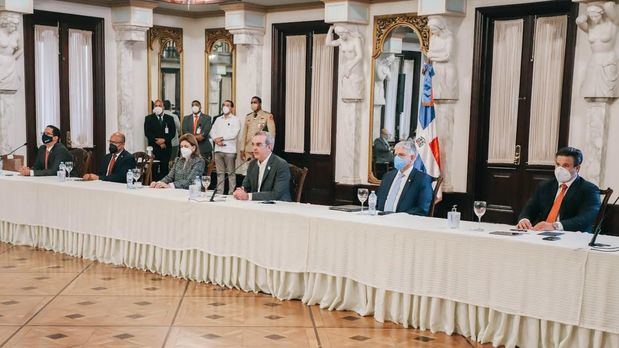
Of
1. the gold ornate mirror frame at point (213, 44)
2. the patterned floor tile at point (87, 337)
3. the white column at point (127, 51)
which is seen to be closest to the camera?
the patterned floor tile at point (87, 337)

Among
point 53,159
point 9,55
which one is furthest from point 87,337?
point 9,55

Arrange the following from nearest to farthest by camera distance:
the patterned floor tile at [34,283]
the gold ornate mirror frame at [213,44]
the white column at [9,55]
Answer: the patterned floor tile at [34,283] < the white column at [9,55] < the gold ornate mirror frame at [213,44]

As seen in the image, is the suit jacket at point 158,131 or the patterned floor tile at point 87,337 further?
the suit jacket at point 158,131

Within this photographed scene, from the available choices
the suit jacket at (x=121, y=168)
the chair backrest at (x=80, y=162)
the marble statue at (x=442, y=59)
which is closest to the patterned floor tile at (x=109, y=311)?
the suit jacket at (x=121, y=168)

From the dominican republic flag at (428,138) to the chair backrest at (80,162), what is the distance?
13.0 ft

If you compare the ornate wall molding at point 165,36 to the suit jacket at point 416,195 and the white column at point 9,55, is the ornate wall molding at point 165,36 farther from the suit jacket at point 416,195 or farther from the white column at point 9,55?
the suit jacket at point 416,195

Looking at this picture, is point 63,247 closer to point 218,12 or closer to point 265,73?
point 265,73

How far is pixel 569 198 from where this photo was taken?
534 centimetres

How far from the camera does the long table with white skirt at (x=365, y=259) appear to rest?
4191mm

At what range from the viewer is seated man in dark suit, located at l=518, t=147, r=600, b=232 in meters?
5.22

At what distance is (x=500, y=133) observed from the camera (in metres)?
9.48

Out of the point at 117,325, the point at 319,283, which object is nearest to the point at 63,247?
the point at 117,325

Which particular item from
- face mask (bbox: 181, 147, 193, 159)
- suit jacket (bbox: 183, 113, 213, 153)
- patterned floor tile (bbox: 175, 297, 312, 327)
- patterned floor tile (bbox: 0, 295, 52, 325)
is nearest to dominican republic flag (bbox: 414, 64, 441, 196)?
face mask (bbox: 181, 147, 193, 159)

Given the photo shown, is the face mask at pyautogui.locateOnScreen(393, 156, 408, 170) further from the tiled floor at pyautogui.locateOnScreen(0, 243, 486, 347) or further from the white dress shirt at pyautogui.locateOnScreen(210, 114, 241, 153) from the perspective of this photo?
the white dress shirt at pyautogui.locateOnScreen(210, 114, 241, 153)
